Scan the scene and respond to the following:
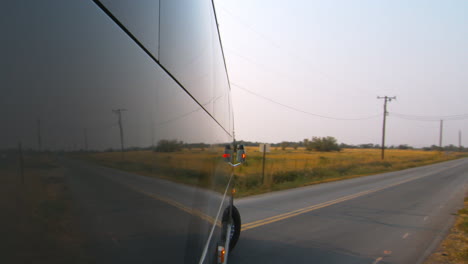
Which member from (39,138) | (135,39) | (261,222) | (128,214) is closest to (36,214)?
(39,138)

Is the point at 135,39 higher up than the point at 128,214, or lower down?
higher up

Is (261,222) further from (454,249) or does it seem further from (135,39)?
(135,39)

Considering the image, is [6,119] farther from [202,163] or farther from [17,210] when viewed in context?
[202,163]

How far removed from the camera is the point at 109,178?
42.1 inches

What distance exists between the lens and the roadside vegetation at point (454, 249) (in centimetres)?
640

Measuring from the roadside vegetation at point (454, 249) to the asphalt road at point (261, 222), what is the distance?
0.25 m

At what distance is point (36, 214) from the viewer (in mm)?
750

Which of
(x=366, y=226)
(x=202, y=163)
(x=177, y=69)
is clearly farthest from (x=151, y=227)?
(x=366, y=226)

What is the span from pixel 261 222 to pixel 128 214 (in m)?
8.32

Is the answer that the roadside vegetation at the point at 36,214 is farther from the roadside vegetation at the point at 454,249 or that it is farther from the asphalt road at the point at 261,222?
the roadside vegetation at the point at 454,249

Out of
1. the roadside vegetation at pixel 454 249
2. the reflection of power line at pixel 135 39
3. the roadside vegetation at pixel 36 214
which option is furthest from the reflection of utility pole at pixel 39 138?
the roadside vegetation at pixel 454 249

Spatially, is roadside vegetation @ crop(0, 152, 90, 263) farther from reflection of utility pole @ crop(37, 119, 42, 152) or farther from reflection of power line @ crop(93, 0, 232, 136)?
reflection of power line @ crop(93, 0, 232, 136)

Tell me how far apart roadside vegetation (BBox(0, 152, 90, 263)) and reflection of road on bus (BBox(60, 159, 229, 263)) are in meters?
0.05

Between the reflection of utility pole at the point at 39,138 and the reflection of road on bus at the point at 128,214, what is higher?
the reflection of utility pole at the point at 39,138
